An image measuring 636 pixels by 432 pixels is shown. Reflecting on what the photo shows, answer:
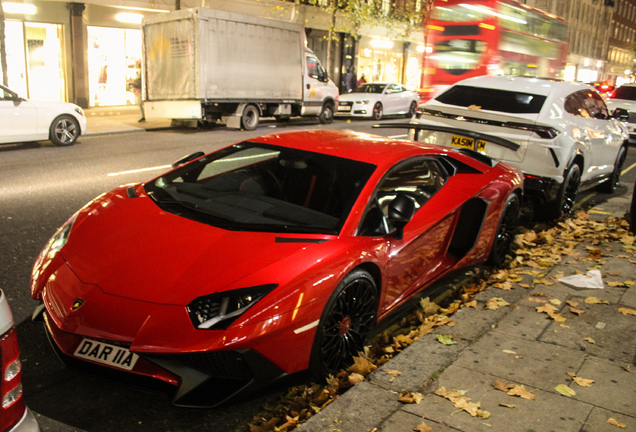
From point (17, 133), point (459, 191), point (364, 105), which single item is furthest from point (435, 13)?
point (459, 191)

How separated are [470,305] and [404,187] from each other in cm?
104

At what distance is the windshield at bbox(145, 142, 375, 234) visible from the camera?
371 cm

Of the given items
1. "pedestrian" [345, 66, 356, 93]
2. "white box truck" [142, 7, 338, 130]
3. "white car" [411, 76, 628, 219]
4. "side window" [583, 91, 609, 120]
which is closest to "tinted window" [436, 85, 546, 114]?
Result: "white car" [411, 76, 628, 219]

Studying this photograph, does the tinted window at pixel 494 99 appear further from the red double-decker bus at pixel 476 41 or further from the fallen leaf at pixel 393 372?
the red double-decker bus at pixel 476 41

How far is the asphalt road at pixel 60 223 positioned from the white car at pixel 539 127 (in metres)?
1.48

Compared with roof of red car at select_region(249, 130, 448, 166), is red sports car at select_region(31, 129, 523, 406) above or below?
below

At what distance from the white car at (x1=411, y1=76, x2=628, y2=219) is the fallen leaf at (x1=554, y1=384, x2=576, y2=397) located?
3.25 meters

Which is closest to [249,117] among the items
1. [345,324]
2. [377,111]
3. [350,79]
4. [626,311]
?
[377,111]

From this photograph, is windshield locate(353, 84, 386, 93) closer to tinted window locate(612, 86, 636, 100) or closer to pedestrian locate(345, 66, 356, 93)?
pedestrian locate(345, 66, 356, 93)

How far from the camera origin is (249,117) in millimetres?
18828

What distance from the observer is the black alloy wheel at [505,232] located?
5.61m

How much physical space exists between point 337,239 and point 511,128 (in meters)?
4.56

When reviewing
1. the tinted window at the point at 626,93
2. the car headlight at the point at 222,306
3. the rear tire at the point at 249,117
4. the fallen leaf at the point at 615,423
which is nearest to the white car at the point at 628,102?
the tinted window at the point at 626,93

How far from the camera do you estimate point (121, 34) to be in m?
24.4
